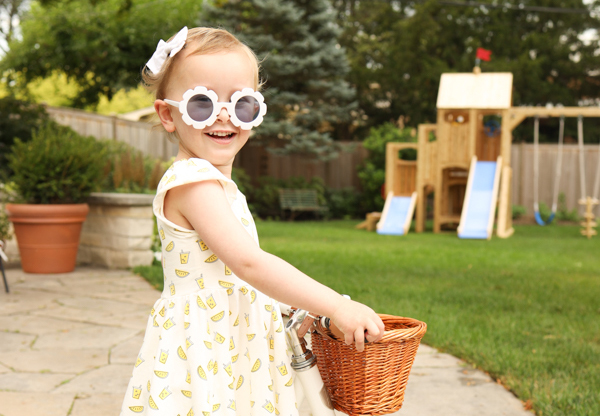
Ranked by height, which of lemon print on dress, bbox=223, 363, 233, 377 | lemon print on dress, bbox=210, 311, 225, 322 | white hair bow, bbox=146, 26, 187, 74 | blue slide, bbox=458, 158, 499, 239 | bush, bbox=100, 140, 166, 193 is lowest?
blue slide, bbox=458, 158, 499, 239

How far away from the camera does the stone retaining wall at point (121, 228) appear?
640 centimetres

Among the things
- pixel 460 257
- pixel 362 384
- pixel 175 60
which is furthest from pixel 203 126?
pixel 460 257

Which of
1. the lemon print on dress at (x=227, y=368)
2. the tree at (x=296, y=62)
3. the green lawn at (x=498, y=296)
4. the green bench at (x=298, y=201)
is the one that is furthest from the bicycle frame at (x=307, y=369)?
the tree at (x=296, y=62)

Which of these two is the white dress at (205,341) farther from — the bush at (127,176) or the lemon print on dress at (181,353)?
the bush at (127,176)

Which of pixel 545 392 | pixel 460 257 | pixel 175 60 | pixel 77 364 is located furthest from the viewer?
pixel 460 257

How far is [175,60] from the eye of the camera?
146 centimetres

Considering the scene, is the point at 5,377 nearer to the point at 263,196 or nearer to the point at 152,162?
the point at 152,162

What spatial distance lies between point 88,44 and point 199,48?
19416 millimetres

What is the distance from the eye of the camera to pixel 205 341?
4.52ft

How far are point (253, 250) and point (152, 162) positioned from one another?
915cm

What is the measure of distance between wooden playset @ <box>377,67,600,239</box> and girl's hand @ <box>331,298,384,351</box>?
1016 centimetres

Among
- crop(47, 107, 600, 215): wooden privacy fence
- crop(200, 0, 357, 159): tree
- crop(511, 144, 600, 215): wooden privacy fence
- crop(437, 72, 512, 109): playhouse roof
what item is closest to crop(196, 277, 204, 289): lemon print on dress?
crop(437, 72, 512, 109): playhouse roof

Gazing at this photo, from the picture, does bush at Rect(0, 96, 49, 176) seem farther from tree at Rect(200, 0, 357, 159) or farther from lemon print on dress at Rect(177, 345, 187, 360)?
lemon print on dress at Rect(177, 345, 187, 360)

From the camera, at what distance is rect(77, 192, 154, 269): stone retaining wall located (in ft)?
21.0
